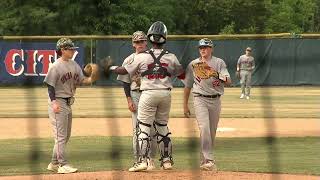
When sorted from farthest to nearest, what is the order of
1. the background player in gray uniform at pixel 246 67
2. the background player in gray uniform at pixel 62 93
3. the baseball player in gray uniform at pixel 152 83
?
the background player in gray uniform at pixel 246 67 < the background player in gray uniform at pixel 62 93 < the baseball player in gray uniform at pixel 152 83

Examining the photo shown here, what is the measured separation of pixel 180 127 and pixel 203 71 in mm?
6233

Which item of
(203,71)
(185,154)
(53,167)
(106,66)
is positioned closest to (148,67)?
(106,66)

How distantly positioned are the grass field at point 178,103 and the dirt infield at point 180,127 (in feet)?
4.07

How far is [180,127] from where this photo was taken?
A: 1413cm

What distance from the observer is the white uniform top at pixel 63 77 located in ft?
26.1

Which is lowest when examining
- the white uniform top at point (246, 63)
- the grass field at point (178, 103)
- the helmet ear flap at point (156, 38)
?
the grass field at point (178, 103)

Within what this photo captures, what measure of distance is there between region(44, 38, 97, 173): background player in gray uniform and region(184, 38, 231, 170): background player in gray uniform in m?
1.24

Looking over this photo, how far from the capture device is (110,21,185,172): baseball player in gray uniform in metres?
7.25

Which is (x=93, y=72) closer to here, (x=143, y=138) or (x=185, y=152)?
(x=143, y=138)

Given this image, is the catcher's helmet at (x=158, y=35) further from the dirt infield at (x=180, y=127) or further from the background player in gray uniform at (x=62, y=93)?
the dirt infield at (x=180, y=127)

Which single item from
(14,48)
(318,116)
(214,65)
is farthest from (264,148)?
(14,48)

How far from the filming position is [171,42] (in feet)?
82.4

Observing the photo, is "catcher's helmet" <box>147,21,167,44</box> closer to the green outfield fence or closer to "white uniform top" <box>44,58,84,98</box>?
"white uniform top" <box>44,58,84,98</box>

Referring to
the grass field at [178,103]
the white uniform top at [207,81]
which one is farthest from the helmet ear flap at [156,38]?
the grass field at [178,103]
